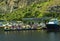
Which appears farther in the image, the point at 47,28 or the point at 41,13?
the point at 41,13

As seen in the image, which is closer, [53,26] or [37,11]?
[53,26]

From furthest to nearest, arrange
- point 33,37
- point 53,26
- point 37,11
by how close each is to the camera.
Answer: point 37,11
point 53,26
point 33,37

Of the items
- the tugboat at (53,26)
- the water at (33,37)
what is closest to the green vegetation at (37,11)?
the tugboat at (53,26)

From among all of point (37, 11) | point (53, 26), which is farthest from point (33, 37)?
point (37, 11)

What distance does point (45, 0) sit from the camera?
119562 millimetres

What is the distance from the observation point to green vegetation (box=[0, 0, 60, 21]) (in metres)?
109

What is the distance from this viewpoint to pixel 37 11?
115 meters

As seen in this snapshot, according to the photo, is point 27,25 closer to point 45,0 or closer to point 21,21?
point 21,21

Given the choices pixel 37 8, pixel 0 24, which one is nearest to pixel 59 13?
pixel 37 8

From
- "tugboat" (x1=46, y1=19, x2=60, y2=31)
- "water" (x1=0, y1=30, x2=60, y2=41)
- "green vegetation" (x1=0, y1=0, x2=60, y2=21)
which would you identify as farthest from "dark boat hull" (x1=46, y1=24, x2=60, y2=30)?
"water" (x1=0, y1=30, x2=60, y2=41)

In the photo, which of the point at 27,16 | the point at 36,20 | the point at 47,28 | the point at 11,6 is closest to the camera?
the point at 47,28

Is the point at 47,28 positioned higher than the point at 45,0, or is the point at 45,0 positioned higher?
the point at 45,0

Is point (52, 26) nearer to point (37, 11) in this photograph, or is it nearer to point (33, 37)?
point (37, 11)

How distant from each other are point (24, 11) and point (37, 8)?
5616 millimetres
